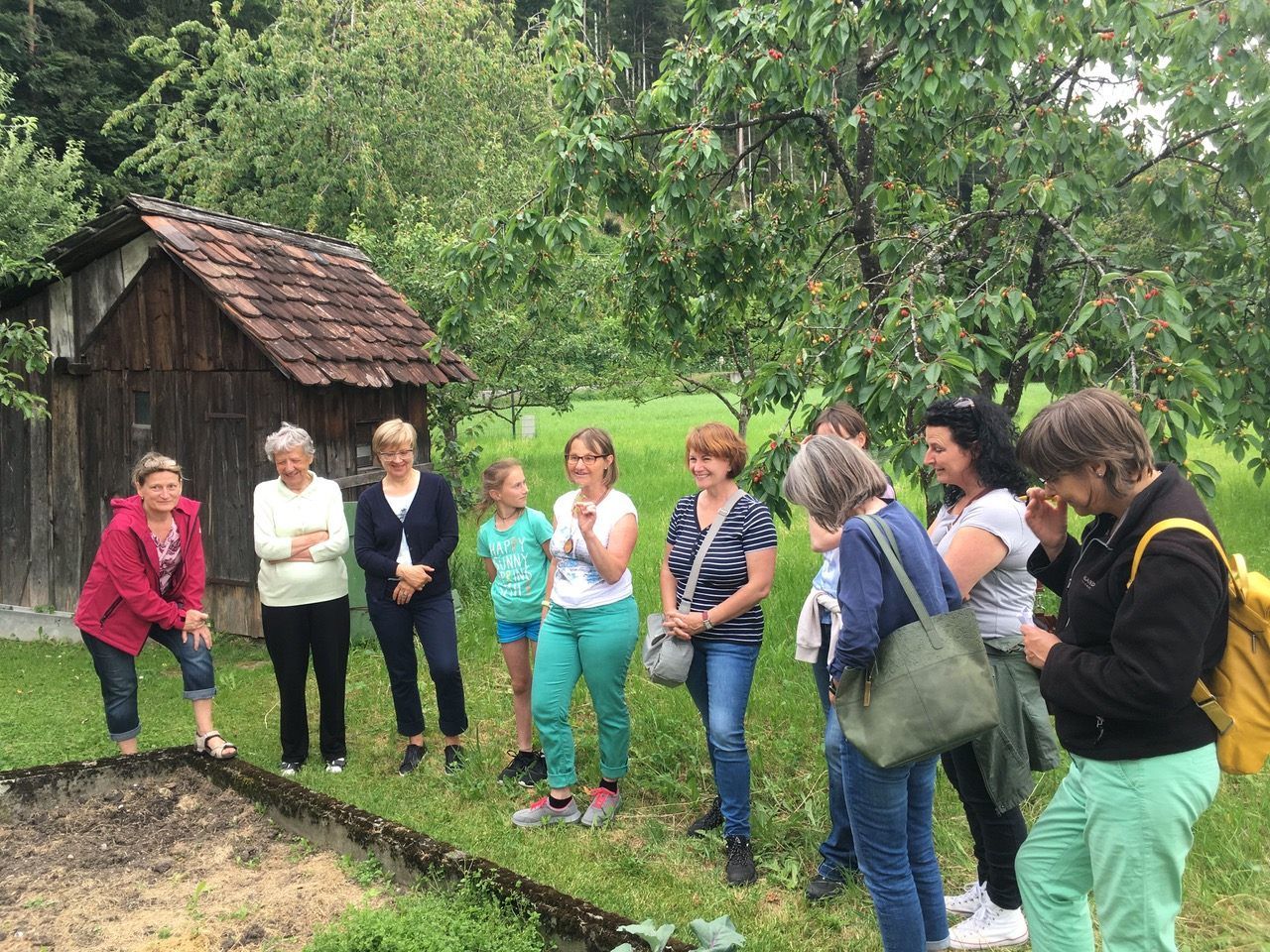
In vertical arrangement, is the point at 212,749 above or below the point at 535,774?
above

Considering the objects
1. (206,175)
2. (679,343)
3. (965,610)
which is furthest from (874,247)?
(206,175)

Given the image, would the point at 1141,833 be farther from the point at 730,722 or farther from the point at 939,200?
the point at 939,200

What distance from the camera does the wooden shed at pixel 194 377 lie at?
7770mm

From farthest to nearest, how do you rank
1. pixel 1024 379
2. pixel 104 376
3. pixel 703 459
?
pixel 104 376 → pixel 1024 379 → pixel 703 459

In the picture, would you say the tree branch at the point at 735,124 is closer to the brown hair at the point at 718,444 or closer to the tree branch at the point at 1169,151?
the tree branch at the point at 1169,151

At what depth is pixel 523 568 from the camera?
5043 millimetres

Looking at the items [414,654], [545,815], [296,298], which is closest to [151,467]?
[414,654]

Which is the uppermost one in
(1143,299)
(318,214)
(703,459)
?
(318,214)

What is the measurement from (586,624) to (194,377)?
5.19 metres

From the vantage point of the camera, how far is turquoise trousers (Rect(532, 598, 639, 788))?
14.7 feet

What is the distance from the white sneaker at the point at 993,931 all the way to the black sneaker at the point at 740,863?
0.85 m

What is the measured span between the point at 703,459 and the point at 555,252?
9.21 ft

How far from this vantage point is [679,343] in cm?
795

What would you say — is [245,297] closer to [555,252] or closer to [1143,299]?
[555,252]
